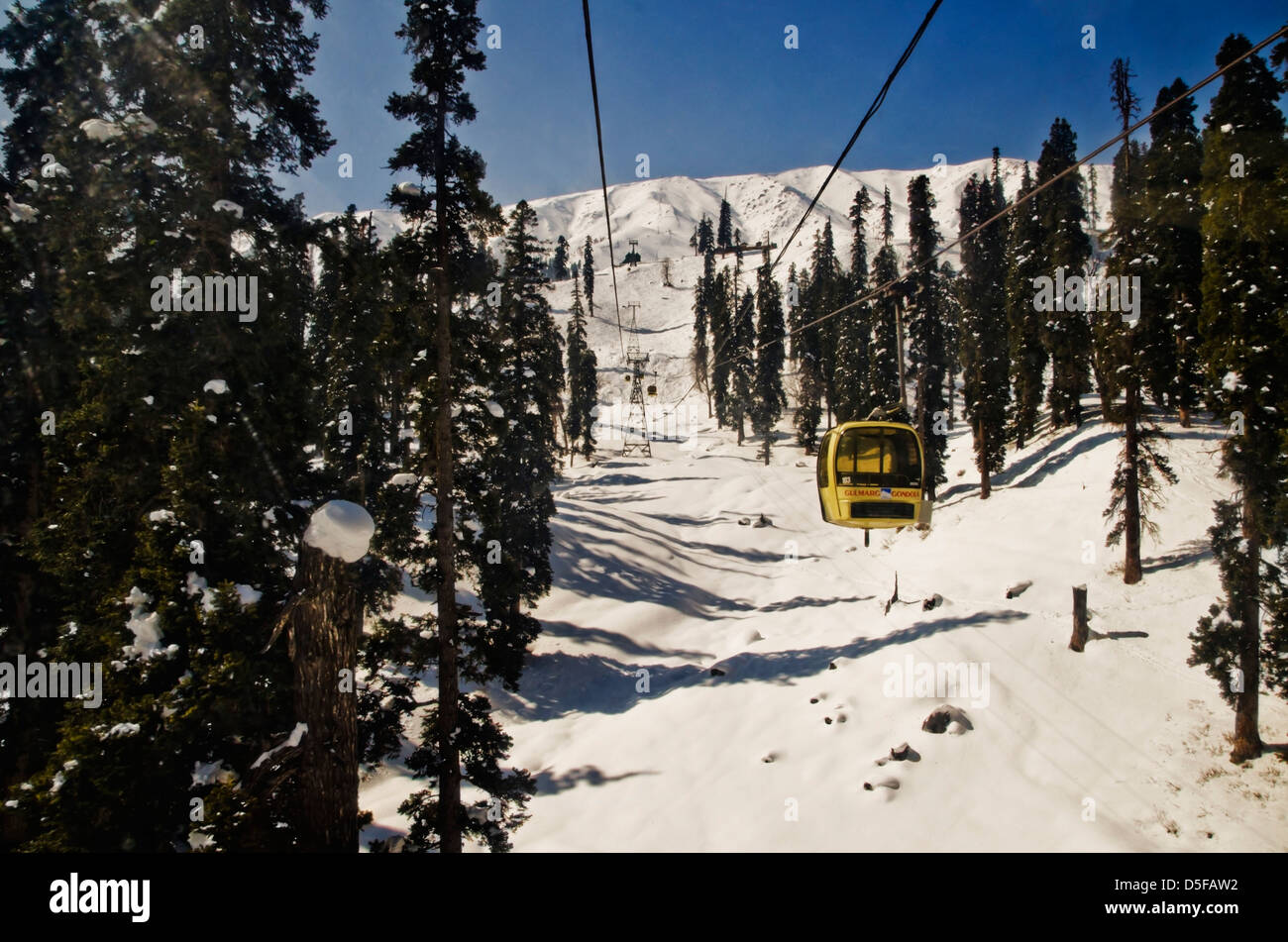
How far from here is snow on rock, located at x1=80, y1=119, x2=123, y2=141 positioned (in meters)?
8.92

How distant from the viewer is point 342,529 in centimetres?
427

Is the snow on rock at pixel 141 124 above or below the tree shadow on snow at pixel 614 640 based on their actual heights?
above

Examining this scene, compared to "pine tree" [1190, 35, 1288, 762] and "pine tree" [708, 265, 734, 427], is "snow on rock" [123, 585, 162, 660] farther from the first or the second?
"pine tree" [708, 265, 734, 427]

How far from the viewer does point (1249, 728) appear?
14.0 metres

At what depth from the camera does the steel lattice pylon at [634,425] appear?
5608 cm

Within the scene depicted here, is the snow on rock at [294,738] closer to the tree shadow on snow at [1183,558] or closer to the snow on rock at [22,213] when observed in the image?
the snow on rock at [22,213]

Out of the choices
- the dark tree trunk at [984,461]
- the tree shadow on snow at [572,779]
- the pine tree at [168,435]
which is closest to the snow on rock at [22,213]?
the pine tree at [168,435]

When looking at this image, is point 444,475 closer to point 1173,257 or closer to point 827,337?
point 1173,257

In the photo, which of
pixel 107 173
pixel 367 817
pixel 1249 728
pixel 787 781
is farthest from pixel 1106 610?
pixel 107 173

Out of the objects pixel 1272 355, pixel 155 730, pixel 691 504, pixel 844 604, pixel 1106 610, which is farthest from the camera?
pixel 691 504

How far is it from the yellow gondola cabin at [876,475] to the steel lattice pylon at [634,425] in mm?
37626

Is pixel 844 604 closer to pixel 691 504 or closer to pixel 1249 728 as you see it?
pixel 1249 728

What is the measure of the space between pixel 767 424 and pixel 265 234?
52.0 metres

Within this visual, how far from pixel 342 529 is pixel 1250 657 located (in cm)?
1983
